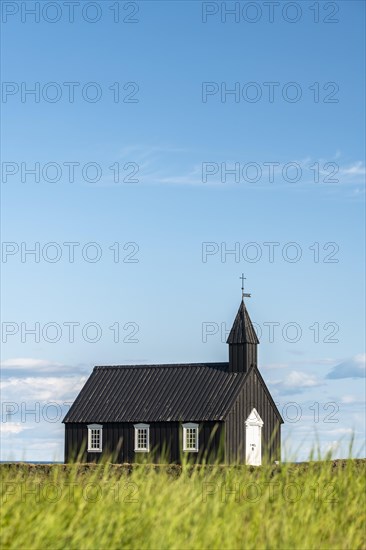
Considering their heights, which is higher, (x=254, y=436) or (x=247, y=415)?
(x=247, y=415)

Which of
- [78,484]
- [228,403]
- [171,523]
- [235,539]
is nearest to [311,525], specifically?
[235,539]

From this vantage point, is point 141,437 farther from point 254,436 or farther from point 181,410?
point 254,436

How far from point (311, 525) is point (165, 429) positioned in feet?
126

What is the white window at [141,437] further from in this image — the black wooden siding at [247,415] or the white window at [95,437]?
the black wooden siding at [247,415]

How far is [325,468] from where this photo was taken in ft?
52.5

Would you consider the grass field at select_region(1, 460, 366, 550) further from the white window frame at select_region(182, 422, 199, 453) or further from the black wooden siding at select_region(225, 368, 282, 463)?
the white window frame at select_region(182, 422, 199, 453)

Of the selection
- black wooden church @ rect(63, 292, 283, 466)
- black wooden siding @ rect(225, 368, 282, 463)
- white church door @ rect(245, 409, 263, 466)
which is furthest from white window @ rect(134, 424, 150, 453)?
white church door @ rect(245, 409, 263, 466)

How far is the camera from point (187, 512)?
43.5 feet

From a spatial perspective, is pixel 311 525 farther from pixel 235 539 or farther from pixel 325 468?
pixel 325 468

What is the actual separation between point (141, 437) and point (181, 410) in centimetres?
293

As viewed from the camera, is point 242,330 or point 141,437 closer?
point 141,437

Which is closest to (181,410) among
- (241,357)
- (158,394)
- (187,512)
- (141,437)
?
(158,394)

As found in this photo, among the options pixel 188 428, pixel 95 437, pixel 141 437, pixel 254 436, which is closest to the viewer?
pixel 188 428

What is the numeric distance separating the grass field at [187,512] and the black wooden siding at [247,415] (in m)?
34.9
